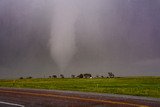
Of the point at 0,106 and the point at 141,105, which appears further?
the point at 0,106

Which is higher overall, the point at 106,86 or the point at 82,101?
the point at 106,86

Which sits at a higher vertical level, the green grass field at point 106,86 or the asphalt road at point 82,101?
the green grass field at point 106,86

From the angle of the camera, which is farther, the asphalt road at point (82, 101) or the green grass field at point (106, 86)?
the green grass field at point (106, 86)

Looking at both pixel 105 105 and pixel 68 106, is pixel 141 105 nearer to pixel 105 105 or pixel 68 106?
pixel 105 105

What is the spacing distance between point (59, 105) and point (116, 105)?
328cm

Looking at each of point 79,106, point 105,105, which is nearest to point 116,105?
point 105,105

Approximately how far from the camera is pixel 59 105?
67.6ft

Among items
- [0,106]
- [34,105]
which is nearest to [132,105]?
[34,105]

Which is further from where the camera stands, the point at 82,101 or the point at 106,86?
the point at 106,86

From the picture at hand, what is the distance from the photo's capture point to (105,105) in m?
20.0

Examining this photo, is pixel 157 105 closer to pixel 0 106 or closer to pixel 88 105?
pixel 88 105

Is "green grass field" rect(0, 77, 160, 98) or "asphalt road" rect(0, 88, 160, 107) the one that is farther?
"green grass field" rect(0, 77, 160, 98)

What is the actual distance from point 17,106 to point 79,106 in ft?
12.3

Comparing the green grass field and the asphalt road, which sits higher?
the green grass field
